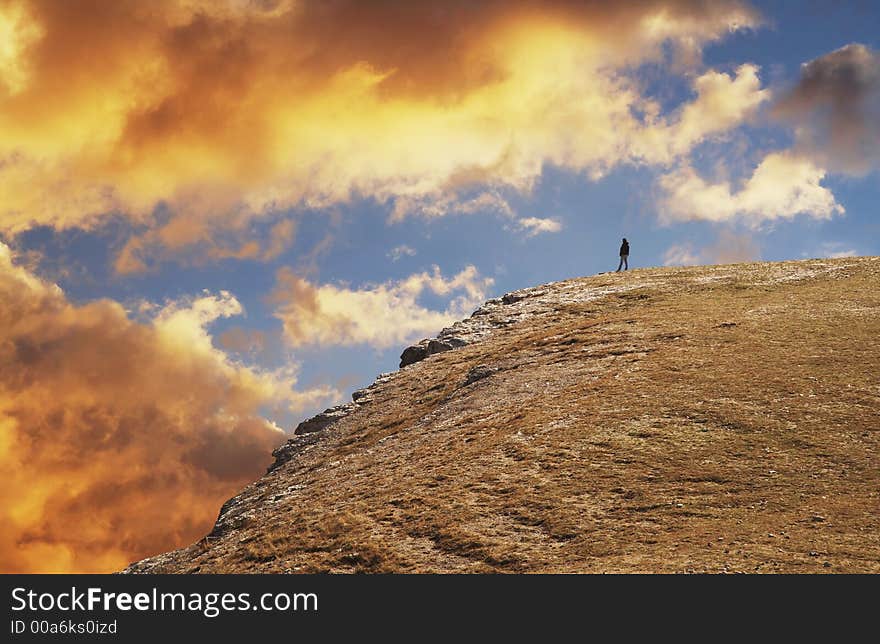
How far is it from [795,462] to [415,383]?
31053mm

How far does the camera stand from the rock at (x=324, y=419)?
5300 cm

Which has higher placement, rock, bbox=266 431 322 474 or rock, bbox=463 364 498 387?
rock, bbox=463 364 498 387

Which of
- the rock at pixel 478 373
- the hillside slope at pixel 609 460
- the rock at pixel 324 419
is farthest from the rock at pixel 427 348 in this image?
the rock at pixel 478 373

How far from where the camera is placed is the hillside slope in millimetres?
21875

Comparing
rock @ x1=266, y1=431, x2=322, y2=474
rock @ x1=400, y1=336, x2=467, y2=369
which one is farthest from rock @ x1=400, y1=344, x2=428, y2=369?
rock @ x1=266, y1=431, x2=322, y2=474

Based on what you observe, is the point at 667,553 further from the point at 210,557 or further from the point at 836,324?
the point at 836,324

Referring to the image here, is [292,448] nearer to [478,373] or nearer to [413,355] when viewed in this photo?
[478,373]

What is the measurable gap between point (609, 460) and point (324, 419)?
30.0 metres

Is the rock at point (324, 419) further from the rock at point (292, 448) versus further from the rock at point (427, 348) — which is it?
the rock at point (427, 348)

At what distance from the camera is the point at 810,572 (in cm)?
1812

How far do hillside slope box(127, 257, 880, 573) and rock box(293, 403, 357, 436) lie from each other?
0.94 feet

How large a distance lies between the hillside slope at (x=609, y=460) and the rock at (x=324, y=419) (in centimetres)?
29

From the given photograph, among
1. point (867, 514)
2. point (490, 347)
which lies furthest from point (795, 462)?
point (490, 347)

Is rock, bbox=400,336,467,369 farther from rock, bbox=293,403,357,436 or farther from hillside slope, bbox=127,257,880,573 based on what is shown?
rock, bbox=293,403,357,436
